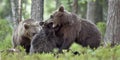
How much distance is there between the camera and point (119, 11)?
Answer: 8891 millimetres

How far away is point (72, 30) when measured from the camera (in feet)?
27.8

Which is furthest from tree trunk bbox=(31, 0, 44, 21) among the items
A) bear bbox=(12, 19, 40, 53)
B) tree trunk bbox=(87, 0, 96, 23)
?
tree trunk bbox=(87, 0, 96, 23)

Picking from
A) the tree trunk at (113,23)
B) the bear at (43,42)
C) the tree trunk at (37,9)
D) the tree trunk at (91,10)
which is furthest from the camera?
the tree trunk at (91,10)

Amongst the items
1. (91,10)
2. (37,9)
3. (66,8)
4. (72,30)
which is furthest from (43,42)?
(66,8)

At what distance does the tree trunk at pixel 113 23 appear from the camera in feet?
29.2

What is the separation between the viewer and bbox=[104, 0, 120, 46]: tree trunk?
8.90 metres

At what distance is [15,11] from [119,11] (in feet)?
14.7

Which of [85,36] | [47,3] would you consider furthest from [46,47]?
[47,3]

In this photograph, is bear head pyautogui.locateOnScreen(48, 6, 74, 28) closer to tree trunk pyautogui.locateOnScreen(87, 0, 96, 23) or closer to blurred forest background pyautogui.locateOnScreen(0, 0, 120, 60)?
blurred forest background pyautogui.locateOnScreen(0, 0, 120, 60)

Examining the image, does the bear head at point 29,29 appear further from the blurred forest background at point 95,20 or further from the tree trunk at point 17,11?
the tree trunk at point 17,11

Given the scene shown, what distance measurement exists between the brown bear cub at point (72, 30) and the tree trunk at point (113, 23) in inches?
11.9

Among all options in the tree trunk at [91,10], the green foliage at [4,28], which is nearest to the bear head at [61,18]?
the green foliage at [4,28]

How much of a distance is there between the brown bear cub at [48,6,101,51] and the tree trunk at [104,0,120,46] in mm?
302

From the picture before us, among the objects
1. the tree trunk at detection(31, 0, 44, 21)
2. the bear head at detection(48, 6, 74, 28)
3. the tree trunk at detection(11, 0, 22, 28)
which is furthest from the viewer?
the tree trunk at detection(11, 0, 22, 28)
